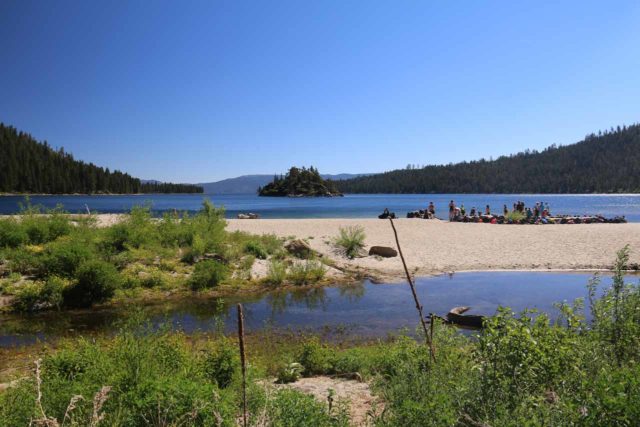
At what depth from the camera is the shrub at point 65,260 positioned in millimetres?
12914

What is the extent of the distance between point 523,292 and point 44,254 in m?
17.0

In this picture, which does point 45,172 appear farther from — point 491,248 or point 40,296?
point 491,248

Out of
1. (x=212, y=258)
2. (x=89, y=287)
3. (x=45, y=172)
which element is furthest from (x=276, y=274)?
(x=45, y=172)

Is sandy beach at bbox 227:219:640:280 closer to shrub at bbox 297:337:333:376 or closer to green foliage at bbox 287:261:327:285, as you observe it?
green foliage at bbox 287:261:327:285

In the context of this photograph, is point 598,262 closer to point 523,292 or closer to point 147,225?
point 523,292

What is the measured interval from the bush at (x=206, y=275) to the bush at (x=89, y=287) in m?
2.79

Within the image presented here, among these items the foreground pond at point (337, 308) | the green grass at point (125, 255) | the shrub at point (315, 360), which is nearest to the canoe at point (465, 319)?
the foreground pond at point (337, 308)

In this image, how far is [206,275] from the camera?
47.7 feet

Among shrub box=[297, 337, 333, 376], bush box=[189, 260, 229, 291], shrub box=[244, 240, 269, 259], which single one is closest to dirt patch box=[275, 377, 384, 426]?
shrub box=[297, 337, 333, 376]

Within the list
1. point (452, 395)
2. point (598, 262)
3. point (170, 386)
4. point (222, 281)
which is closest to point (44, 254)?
point (222, 281)

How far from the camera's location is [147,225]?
59.2 ft

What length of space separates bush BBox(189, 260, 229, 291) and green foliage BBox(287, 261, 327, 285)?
2.76m

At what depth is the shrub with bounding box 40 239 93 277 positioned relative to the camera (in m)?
12.9

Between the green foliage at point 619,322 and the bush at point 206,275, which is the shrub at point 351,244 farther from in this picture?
the green foliage at point 619,322
